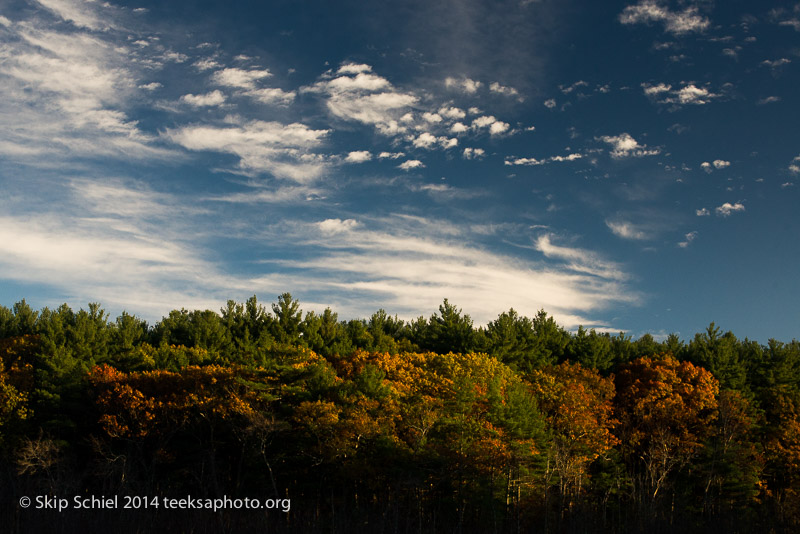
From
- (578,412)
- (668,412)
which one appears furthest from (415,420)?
(668,412)

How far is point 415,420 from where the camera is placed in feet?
140

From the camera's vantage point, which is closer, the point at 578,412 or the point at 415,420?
the point at 415,420

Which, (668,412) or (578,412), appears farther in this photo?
(668,412)

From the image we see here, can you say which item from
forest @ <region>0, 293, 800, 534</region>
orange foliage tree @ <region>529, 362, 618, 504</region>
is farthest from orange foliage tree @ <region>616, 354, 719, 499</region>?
orange foliage tree @ <region>529, 362, 618, 504</region>

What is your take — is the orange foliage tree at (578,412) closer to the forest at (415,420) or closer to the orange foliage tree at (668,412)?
the forest at (415,420)

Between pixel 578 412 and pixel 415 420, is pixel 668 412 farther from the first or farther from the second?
pixel 415 420

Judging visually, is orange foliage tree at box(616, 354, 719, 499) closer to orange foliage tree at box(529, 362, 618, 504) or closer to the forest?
the forest

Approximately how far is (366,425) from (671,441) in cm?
2407

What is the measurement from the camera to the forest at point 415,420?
40094 mm

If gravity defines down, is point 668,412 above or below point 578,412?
above

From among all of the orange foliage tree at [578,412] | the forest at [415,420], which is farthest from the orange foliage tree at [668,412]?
the orange foliage tree at [578,412]

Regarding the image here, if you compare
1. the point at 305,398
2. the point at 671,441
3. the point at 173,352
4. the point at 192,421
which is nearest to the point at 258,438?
the point at 305,398

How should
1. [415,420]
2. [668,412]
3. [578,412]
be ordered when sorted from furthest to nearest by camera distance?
[668,412], [578,412], [415,420]

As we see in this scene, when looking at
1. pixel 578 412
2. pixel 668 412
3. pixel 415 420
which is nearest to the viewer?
pixel 415 420
